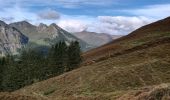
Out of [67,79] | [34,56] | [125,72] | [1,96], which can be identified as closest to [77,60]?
[34,56]

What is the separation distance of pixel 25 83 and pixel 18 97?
237ft

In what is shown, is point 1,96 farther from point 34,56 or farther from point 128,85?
point 34,56

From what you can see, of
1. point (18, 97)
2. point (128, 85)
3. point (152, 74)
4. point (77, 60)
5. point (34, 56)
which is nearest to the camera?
point (18, 97)

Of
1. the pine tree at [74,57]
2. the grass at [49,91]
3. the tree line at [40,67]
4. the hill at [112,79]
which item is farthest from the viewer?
the tree line at [40,67]

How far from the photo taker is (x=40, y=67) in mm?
115375

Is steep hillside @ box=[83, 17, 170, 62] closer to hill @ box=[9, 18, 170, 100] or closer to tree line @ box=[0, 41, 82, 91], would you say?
tree line @ box=[0, 41, 82, 91]

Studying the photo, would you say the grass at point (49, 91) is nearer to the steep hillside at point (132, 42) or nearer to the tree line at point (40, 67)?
the steep hillside at point (132, 42)

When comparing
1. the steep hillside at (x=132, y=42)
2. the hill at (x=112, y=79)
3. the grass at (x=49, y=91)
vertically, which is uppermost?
the steep hillside at (x=132, y=42)

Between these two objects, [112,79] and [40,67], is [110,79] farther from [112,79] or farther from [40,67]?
[40,67]

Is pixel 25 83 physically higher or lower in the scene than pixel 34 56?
lower

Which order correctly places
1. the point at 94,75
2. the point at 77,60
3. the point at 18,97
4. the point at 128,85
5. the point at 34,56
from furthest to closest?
the point at 34,56
the point at 77,60
the point at 94,75
the point at 128,85
the point at 18,97

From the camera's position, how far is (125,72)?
68125mm

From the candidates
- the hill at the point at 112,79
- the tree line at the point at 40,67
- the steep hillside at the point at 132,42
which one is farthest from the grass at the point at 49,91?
the tree line at the point at 40,67

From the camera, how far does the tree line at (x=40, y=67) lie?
111000 mm
